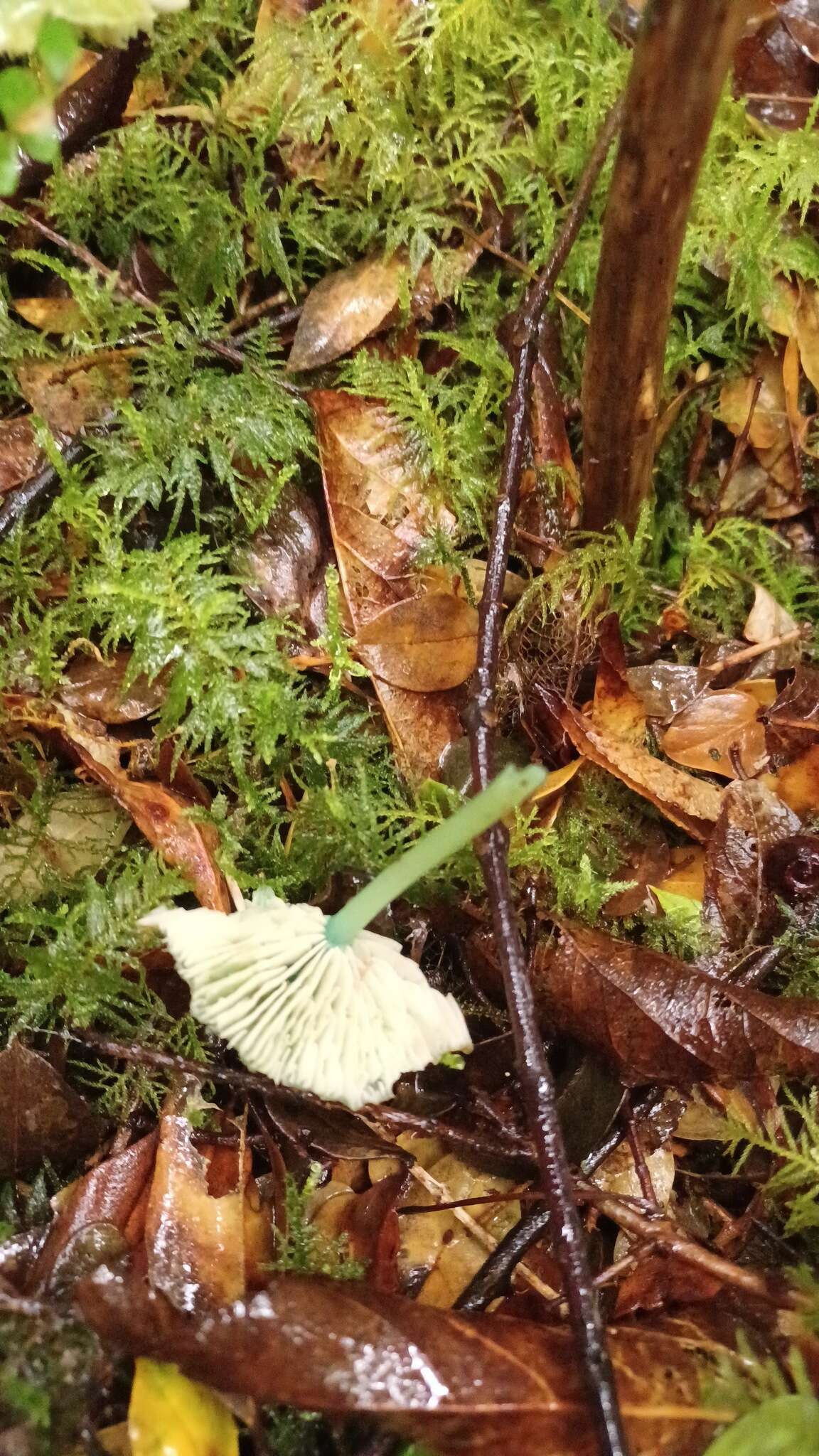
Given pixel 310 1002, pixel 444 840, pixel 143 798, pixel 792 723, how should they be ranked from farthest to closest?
pixel 792 723 → pixel 143 798 → pixel 310 1002 → pixel 444 840

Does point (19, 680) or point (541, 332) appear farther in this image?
point (541, 332)

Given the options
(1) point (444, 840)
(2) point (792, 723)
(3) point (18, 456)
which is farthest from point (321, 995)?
(3) point (18, 456)

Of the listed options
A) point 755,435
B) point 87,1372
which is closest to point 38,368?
point 755,435

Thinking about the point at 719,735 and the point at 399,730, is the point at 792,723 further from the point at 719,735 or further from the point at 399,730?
the point at 399,730

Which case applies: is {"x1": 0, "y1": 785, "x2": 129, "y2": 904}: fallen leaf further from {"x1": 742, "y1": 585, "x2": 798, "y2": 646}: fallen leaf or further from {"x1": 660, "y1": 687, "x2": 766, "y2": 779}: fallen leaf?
{"x1": 742, "y1": 585, "x2": 798, "y2": 646}: fallen leaf

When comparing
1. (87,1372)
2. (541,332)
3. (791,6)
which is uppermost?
(791,6)

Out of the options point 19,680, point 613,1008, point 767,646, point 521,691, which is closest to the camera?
point 613,1008

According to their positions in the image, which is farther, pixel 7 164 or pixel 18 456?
pixel 18 456

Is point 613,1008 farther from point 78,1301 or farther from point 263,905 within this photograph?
point 78,1301
